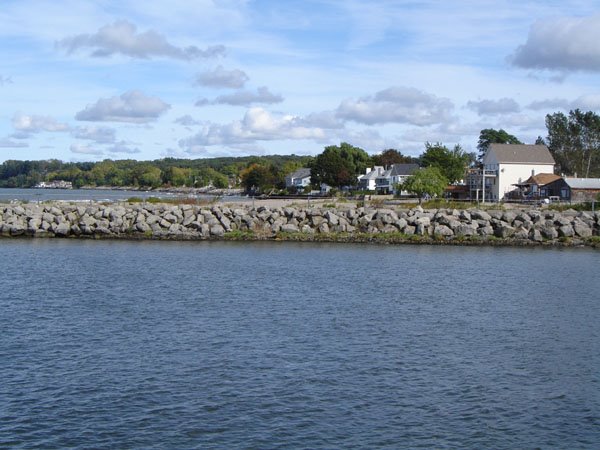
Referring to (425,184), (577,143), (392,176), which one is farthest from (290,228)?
(577,143)

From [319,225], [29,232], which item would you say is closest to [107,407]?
[319,225]

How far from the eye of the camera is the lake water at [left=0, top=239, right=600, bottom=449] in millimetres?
13914

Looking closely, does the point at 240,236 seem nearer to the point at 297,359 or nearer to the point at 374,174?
the point at 297,359

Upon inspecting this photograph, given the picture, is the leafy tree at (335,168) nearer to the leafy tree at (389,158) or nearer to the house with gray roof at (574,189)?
the leafy tree at (389,158)

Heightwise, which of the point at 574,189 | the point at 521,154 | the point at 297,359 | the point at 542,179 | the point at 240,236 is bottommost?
the point at 297,359

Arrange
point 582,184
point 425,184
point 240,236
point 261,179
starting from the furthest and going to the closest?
1. point 261,179
2. point 582,184
3. point 425,184
4. point 240,236

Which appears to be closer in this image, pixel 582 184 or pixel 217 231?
pixel 217 231

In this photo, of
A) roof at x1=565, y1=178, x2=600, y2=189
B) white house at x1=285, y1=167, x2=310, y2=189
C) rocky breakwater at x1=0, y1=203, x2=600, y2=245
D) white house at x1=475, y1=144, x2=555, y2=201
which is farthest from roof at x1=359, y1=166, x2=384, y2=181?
rocky breakwater at x1=0, y1=203, x2=600, y2=245

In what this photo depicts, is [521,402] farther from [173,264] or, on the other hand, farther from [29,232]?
[29,232]

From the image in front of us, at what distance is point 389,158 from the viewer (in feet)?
432

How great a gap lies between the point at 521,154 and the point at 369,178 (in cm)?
3158

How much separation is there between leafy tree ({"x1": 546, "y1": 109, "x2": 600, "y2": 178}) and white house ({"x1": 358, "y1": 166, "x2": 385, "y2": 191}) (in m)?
30.2

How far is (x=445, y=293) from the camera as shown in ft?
93.0

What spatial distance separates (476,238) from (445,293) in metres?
19.3
